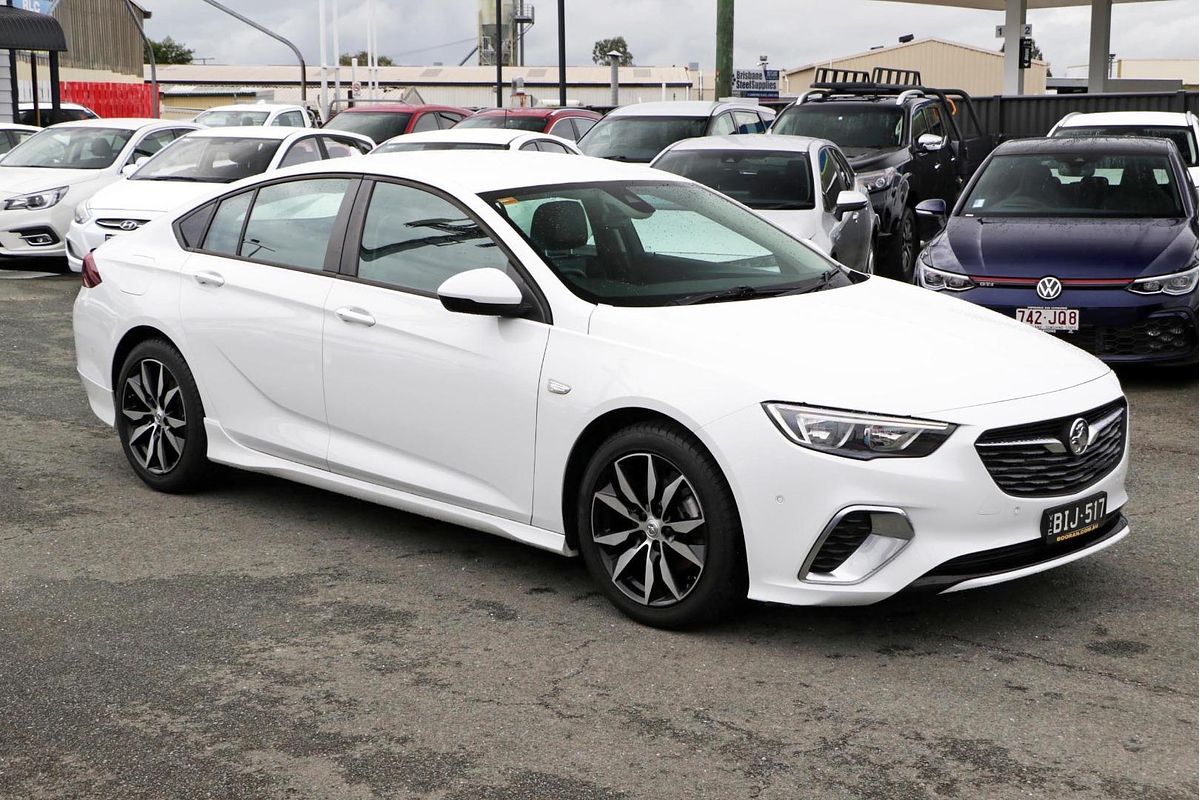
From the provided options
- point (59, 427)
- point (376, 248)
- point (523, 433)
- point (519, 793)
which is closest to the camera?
point (519, 793)

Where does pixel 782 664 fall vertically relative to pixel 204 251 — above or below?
below

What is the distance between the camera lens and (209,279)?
20.1ft

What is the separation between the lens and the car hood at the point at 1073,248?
344 inches

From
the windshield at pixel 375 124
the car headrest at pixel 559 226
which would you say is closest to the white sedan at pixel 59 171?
the windshield at pixel 375 124

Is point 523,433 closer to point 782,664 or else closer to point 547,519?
point 547,519

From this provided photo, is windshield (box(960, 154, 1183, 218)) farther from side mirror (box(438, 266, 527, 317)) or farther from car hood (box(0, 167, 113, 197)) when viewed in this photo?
car hood (box(0, 167, 113, 197))

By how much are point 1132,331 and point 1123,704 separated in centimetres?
484

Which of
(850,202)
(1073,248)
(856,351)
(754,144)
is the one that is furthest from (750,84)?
(856,351)

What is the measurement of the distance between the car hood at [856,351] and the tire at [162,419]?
222 centimetres

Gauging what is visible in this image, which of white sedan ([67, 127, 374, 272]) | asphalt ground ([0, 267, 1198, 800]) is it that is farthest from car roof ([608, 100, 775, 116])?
asphalt ground ([0, 267, 1198, 800])

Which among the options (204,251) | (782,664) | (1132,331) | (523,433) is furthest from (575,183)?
(1132,331)

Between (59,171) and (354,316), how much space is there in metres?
11.6

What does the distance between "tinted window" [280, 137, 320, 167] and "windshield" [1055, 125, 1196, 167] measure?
288 inches

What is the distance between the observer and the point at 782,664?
4.50 m
